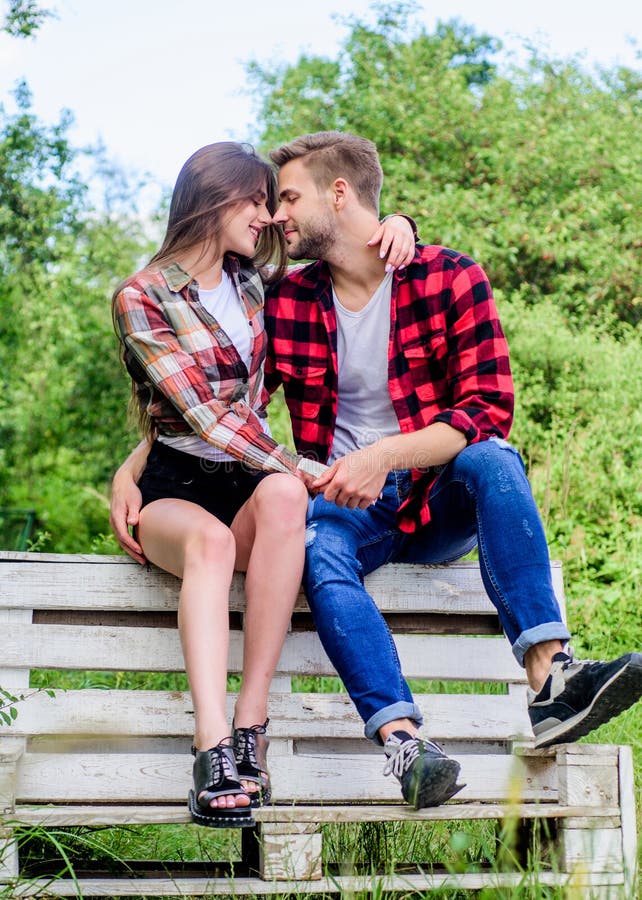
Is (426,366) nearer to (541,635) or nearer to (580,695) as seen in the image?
(541,635)

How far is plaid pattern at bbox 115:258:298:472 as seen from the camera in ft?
7.37

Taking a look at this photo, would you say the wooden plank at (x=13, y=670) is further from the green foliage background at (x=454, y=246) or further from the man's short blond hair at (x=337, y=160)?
the green foliage background at (x=454, y=246)

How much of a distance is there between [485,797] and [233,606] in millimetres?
695

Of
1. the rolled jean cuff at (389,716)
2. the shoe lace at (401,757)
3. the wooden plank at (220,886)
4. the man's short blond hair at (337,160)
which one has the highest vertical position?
the man's short blond hair at (337,160)

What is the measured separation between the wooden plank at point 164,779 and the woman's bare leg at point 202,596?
280 millimetres

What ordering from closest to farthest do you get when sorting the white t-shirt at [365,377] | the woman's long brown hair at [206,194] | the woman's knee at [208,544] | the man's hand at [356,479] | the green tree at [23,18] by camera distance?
the woman's knee at [208,544], the man's hand at [356,479], the woman's long brown hair at [206,194], the white t-shirt at [365,377], the green tree at [23,18]

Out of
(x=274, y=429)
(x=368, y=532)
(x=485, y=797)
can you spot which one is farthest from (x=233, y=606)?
(x=274, y=429)

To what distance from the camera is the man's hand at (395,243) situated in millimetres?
2520

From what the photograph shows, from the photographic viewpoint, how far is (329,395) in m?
2.58

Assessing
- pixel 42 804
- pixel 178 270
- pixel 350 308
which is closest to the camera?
pixel 42 804

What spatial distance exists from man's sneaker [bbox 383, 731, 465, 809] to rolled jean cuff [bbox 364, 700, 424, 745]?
0.05 metres

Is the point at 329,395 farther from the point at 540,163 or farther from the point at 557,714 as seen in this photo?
the point at 540,163

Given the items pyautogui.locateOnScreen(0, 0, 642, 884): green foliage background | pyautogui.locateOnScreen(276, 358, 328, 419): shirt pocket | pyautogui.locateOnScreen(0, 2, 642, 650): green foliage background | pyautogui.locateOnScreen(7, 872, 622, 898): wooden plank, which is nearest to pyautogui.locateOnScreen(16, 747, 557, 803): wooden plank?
pyautogui.locateOnScreen(7, 872, 622, 898): wooden plank

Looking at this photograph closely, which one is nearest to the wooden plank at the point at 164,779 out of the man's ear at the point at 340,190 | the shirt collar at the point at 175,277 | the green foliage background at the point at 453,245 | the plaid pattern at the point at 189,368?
the plaid pattern at the point at 189,368
